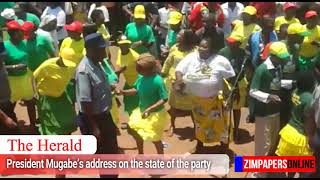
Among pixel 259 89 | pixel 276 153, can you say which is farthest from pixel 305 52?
pixel 276 153

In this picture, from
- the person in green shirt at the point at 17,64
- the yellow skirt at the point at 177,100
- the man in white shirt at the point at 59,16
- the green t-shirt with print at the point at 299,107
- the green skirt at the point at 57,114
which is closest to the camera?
the green t-shirt with print at the point at 299,107

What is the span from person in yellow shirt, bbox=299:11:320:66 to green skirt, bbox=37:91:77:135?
8.58ft

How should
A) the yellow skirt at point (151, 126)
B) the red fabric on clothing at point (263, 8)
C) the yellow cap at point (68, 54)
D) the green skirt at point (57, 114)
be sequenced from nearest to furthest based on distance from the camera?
1. the green skirt at point (57, 114)
2. the yellow skirt at point (151, 126)
3. the yellow cap at point (68, 54)
4. the red fabric on clothing at point (263, 8)

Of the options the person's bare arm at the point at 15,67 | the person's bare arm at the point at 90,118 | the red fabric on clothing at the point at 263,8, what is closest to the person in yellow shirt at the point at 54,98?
the person's bare arm at the point at 90,118

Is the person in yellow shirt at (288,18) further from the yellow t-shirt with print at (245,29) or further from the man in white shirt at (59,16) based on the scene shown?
the man in white shirt at (59,16)

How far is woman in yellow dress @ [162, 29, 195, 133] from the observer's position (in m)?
7.46

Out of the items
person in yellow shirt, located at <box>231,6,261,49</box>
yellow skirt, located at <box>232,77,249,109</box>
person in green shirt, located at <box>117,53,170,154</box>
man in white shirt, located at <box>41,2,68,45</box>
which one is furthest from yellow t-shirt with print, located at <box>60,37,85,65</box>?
man in white shirt, located at <box>41,2,68,45</box>

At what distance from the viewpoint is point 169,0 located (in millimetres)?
11414

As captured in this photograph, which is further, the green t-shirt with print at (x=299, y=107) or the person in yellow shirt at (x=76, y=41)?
the person in yellow shirt at (x=76, y=41)

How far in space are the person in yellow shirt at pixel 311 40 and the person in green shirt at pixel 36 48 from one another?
127 inches

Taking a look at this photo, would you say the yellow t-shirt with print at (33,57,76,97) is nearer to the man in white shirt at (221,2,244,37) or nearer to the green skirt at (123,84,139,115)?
the green skirt at (123,84,139,115)

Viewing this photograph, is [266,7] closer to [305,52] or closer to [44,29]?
[305,52]

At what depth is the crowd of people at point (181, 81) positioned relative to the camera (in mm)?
5652

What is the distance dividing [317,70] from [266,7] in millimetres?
3707
